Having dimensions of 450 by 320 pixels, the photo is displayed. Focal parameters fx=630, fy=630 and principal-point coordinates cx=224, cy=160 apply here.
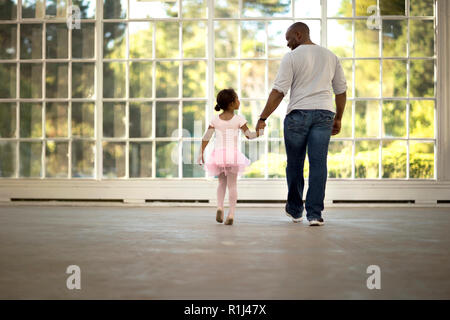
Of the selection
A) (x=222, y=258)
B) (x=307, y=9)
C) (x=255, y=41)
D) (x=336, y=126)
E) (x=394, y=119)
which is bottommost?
(x=222, y=258)

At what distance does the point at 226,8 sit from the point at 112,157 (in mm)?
2198

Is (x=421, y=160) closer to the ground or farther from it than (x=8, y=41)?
closer to the ground

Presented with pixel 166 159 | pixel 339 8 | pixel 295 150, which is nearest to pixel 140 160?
pixel 166 159

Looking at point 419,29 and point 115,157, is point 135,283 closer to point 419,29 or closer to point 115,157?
point 115,157

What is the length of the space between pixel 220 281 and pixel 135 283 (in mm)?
311

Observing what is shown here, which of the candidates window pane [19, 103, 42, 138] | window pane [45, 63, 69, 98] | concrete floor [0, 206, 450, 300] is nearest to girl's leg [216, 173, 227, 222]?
concrete floor [0, 206, 450, 300]

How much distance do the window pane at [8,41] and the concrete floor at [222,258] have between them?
2998mm

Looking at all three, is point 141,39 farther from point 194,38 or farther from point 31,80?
point 31,80

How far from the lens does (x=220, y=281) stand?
232 centimetres

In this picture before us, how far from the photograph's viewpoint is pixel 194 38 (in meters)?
7.35

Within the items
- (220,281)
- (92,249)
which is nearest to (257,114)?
(92,249)

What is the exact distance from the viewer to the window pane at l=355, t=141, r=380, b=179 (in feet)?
23.6

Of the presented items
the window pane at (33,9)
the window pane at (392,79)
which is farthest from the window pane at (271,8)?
the window pane at (33,9)

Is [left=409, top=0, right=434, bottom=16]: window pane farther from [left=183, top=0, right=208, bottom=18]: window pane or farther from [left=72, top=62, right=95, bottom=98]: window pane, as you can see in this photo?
[left=72, top=62, right=95, bottom=98]: window pane
